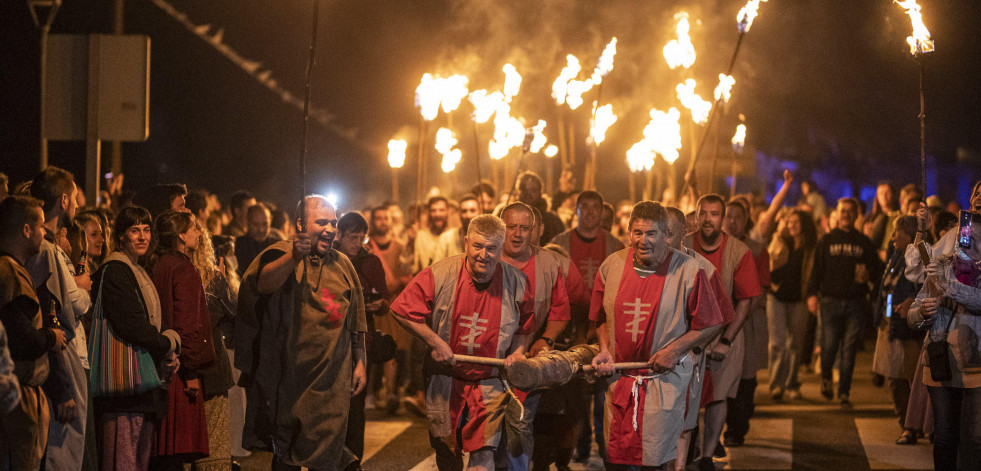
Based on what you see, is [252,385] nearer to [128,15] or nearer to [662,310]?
[662,310]

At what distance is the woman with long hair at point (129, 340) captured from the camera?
6.17 meters

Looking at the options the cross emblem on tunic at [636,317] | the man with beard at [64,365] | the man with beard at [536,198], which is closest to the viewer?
the man with beard at [64,365]

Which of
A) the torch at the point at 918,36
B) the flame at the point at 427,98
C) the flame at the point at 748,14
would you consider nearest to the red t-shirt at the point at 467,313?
the torch at the point at 918,36

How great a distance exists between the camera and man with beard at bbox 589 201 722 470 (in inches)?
245

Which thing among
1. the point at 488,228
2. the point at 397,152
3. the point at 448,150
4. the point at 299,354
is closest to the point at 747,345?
the point at 488,228

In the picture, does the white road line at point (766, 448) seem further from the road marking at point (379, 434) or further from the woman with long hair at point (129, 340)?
the woman with long hair at point (129, 340)

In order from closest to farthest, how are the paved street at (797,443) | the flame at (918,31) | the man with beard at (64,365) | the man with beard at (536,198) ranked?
the man with beard at (64,365) → the flame at (918,31) → the paved street at (797,443) → the man with beard at (536,198)

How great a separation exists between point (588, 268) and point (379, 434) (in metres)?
2.66

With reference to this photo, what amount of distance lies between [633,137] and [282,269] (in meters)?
23.8

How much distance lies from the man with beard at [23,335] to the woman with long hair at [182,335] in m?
1.33

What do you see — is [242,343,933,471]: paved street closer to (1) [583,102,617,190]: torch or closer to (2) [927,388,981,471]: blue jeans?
(2) [927,388,981,471]: blue jeans

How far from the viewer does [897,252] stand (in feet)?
31.5

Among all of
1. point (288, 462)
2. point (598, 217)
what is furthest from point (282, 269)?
point (598, 217)

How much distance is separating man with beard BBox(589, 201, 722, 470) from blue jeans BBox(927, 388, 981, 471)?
1.87 meters
